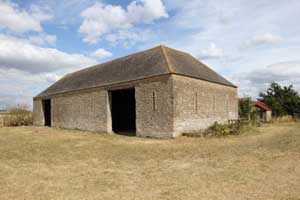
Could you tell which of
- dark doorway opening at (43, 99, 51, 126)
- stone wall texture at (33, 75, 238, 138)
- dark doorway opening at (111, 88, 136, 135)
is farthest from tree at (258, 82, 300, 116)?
dark doorway opening at (43, 99, 51, 126)

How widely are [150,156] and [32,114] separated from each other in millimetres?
26748

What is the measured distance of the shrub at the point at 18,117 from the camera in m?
28.8

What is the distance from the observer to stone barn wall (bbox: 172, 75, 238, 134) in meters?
13.5

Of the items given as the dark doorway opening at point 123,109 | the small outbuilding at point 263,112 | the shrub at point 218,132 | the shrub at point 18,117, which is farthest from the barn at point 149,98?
the small outbuilding at point 263,112

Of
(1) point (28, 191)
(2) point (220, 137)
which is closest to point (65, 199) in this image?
(1) point (28, 191)

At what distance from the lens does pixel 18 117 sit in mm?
29328

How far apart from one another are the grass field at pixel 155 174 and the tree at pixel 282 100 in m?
24.2

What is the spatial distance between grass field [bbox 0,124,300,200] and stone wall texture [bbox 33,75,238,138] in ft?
14.1

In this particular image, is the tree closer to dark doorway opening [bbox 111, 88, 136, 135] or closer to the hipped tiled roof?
the hipped tiled roof

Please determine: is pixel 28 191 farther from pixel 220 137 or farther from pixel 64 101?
pixel 64 101

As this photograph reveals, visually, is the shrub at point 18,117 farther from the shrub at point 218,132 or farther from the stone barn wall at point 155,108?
the shrub at point 218,132

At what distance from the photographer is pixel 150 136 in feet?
45.9

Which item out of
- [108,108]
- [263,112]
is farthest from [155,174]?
[263,112]

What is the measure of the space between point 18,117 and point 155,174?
2868 centimetres
